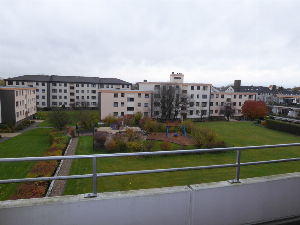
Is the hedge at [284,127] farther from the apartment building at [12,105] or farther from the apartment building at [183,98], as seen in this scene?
the apartment building at [12,105]

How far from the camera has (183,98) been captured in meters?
44.4

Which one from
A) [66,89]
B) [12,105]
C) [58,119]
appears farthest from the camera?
[66,89]

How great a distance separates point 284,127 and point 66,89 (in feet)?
177

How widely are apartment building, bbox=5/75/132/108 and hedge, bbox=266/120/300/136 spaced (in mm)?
41578

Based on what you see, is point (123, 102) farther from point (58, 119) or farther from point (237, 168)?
point (237, 168)

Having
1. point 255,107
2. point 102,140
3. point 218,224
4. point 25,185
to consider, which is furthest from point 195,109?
point 218,224

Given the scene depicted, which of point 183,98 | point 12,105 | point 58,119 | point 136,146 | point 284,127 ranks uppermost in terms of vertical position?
point 183,98

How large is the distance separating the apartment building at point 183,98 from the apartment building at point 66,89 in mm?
19844

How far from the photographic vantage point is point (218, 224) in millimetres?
2984

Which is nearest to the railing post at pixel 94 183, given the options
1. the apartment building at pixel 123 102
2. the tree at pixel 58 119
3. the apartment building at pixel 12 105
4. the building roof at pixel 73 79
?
the tree at pixel 58 119

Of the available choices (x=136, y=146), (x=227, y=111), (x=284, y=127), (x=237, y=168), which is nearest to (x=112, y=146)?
(x=136, y=146)

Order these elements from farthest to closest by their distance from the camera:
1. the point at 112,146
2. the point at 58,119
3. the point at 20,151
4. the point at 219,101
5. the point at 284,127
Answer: the point at 219,101 → the point at 284,127 → the point at 58,119 → the point at 20,151 → the point at 112,146

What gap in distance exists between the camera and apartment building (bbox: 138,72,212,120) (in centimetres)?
4388

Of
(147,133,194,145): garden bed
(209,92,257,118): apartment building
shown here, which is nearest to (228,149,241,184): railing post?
(147,133,194,145): garden bed
